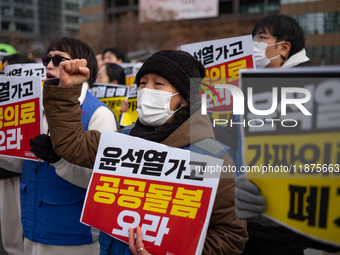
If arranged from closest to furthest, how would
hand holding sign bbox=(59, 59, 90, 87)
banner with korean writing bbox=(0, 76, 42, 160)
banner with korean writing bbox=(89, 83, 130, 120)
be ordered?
hand holding sign bbox=(59, 59, 90, 87) → banner with korean writing bbox=(0, 76, 42, 160) → banner with korean writing bbox=(89, 83, 130, 120)

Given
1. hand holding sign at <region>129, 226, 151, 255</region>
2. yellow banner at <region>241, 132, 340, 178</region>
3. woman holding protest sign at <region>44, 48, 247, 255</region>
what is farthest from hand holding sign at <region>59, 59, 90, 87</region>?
yellow banner at <region>241, 132, 340, 178</region>

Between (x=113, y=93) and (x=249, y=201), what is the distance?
3482mm

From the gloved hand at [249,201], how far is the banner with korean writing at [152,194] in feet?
0.65

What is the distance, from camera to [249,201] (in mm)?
1162

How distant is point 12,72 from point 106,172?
218 cm

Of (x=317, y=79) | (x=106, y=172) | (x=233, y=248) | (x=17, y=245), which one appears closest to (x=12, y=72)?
(x=17, y=245)

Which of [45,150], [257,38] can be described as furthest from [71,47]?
[257,38]

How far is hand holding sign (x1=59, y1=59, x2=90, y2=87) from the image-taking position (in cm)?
166

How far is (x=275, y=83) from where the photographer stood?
1.12 m

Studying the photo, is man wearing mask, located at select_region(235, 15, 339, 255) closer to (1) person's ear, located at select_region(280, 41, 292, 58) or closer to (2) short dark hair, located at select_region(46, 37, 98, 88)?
(1) person's ear, located at select_region(280, 41, 292, 58)

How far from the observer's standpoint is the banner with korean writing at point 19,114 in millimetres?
2008

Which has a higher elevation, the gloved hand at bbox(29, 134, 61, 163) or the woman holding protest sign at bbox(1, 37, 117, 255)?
the gloved hand at bbox(29, 134, 61, 163)

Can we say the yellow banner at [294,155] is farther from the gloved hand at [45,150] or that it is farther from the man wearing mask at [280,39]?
the man wearing mask at [280,39]

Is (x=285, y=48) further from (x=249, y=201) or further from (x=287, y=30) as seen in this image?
(x=249, y=201)
